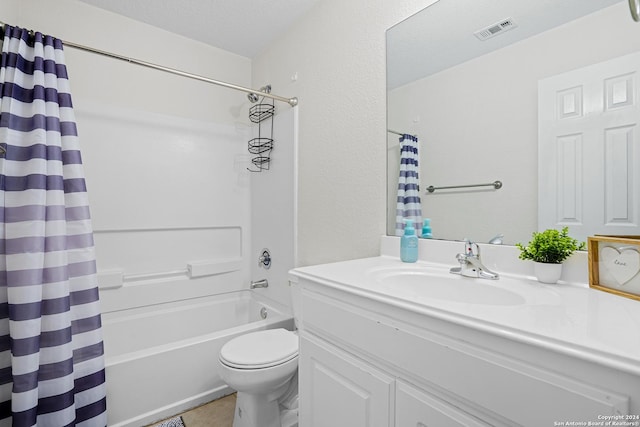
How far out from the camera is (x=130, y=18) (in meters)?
1.98

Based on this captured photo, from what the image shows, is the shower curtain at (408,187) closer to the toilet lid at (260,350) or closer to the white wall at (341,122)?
the white wall at (341,122)

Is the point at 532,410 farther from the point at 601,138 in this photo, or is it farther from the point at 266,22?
the point at 266,22

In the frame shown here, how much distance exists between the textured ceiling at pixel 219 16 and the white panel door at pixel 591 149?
1507 mm

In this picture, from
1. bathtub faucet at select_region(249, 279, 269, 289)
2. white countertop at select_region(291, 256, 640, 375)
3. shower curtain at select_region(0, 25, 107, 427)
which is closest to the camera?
white countertop at select_region(291, 256, 640, 375)

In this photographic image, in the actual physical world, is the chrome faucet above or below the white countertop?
above

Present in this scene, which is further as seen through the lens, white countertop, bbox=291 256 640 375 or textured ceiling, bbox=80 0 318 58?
textured ceiling, bbox=80 0 318 58

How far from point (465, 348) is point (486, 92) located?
0.94m

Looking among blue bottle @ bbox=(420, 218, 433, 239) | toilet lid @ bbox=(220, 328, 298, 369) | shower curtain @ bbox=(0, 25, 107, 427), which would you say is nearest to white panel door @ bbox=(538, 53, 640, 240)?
blue bottle @ bbox=(420, 218, 433, 239)

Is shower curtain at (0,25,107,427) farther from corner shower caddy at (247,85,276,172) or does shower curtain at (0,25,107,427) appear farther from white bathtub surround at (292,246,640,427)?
corner shower caddy at (247,85,276,172)

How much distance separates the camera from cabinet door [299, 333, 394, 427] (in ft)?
2.50

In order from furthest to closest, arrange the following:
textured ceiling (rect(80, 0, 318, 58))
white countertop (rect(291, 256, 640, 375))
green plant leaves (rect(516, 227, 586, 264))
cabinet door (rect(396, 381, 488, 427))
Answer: textured ceiling (rect(80, 0, 318, 58))
green plant leaves (rect(516, 227, 586, 264))
cabinet door (rect(396, 381, 488, 427))
white countertop (rect(291, 256, 640, 375))

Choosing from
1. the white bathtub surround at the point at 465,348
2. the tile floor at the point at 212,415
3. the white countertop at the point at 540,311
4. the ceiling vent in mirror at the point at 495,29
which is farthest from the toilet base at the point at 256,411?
the ceiling vent in mirror at the point at 495,29

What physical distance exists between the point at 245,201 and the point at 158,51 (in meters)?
1.25

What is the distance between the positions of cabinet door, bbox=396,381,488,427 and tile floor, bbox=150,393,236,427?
1238 millimetres
